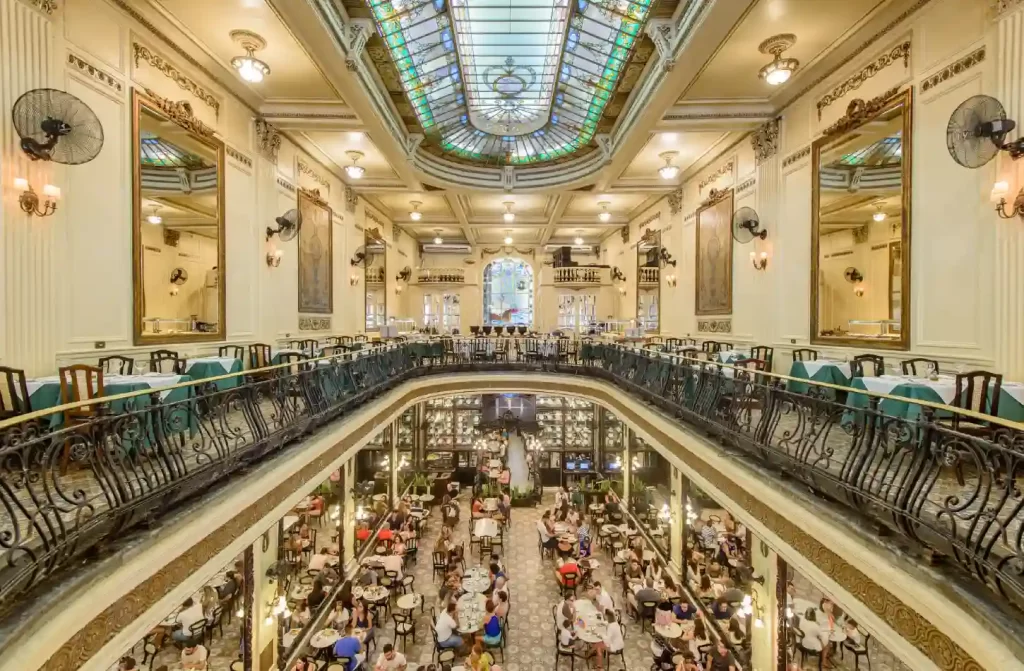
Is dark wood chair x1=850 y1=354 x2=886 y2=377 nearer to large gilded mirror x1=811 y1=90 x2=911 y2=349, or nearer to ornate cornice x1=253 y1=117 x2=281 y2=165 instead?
large gilded mirror x1=811 y1=90 x2=911 y2=349

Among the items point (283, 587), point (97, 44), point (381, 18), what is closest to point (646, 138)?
point (381, 18)

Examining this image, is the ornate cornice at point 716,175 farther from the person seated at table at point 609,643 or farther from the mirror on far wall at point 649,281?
the person seated at table at point 609,643

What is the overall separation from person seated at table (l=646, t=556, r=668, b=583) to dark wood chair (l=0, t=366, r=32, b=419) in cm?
899

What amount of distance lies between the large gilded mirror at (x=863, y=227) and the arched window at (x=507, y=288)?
1290cm

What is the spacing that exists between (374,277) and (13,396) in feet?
35.4

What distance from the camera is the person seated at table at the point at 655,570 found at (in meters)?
9.01

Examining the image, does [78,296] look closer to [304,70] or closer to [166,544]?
[166,544]

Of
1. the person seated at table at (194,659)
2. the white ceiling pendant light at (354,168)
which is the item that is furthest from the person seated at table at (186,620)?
the white ceiling pendant light at (354,168)

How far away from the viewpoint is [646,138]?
902 cm

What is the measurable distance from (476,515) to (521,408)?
5639 millimetres

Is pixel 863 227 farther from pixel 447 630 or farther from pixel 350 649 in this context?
pixel 350 649

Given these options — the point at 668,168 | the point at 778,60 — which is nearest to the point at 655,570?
the point at 668,168

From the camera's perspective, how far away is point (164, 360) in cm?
616

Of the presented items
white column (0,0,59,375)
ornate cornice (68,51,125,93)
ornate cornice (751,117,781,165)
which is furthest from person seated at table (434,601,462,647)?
ornate cornice (751,117,781,165)
